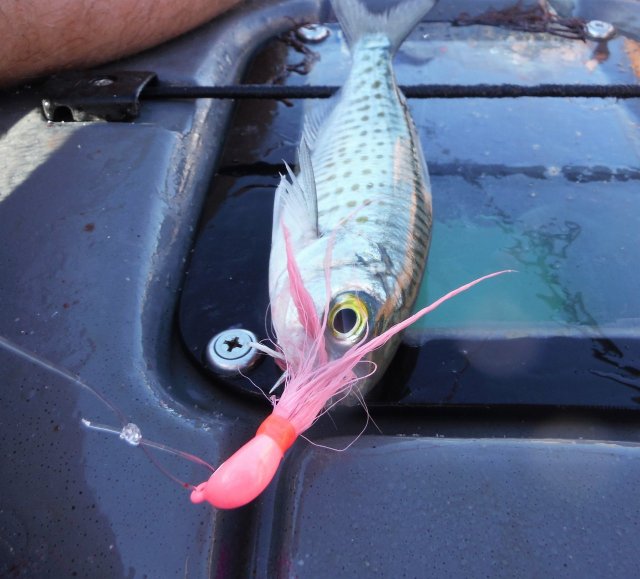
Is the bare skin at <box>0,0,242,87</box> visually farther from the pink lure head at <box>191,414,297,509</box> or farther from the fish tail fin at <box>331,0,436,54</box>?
the pink lure head at <box>191,414,297,509</box>

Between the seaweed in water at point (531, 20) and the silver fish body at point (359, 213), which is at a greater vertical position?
the silver fish body at point (359, 213)

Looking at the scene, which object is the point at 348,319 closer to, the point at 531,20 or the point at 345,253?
the point at 345,253

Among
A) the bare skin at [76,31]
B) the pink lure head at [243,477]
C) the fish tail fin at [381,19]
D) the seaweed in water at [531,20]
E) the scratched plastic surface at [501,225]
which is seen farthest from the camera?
the seaweed in water at [531,20]

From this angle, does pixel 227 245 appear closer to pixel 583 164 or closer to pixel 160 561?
pixel 160 561

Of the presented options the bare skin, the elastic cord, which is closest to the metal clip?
the bare skin

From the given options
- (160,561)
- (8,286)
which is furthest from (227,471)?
(8,286)

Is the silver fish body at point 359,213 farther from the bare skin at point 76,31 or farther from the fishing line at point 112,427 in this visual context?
the bare skin at point 76,31

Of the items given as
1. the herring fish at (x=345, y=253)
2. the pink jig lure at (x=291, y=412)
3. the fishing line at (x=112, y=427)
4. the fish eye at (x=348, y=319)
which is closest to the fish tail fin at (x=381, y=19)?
the herring fish at (x=345, y=253)
